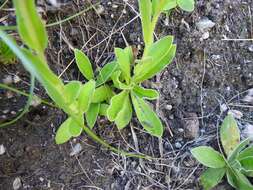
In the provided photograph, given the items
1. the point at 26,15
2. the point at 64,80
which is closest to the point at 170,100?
the point at 64,80

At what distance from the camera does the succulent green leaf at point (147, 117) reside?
3.85 feet

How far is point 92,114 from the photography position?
118 cm

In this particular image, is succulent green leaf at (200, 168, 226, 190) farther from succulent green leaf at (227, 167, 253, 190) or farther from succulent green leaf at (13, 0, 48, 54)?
succulent green leaf at (13, 0, 48, 54)

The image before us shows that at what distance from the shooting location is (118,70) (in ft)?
3.91

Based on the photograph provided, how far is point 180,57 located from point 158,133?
0.87 feet

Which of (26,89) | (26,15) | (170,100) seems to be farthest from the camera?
(170,100)

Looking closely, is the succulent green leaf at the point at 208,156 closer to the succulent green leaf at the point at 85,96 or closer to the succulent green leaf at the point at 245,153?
the succulent green leaf at the point at 245,153

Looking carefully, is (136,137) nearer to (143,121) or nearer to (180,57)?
(143,121)

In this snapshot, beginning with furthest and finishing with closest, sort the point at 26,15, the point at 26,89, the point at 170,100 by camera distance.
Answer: the point at 170,100, the point at 26,89, the point at 26,15

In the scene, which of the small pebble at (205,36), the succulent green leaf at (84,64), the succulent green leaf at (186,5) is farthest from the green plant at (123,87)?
the small pebble at (205,36)

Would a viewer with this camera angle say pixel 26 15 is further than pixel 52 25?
No

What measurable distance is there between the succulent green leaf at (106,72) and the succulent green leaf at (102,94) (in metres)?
0.02

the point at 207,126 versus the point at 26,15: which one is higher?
the point at 26,15

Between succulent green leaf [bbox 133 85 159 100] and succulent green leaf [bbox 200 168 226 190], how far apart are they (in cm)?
27
